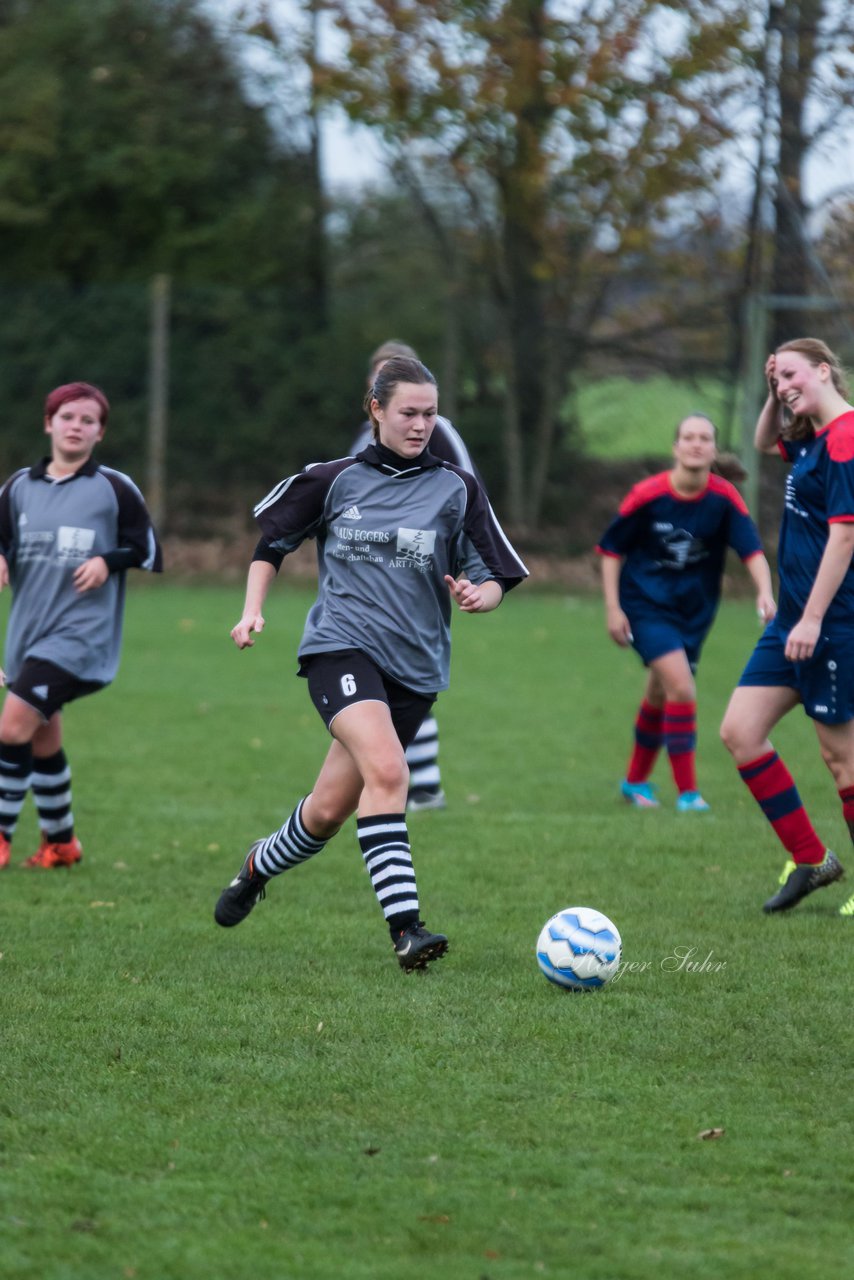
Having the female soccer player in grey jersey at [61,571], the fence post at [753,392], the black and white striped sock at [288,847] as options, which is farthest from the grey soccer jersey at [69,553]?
the fence post at [753,392]

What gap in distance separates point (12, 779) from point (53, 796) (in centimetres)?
18

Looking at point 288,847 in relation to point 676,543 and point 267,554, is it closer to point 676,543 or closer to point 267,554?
point 267,554

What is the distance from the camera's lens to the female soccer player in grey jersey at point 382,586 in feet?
16.9

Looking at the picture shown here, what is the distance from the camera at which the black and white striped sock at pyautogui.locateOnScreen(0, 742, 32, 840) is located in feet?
22.7

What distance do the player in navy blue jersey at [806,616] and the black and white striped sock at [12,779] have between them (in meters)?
2.89

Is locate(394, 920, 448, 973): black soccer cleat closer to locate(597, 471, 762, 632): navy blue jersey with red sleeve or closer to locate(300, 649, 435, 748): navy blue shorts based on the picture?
locate(300, 649, 435, 748): navy blue shorts

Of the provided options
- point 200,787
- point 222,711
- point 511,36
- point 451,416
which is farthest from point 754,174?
point 200,787

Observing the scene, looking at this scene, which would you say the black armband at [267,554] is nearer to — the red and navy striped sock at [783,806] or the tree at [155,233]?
the red and navy striped sock at [783,806]

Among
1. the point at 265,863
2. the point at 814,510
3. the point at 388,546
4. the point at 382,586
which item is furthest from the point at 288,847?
the point at 814,510

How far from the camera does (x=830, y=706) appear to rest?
579 cm

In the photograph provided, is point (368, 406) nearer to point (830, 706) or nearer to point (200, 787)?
point (830, 706)

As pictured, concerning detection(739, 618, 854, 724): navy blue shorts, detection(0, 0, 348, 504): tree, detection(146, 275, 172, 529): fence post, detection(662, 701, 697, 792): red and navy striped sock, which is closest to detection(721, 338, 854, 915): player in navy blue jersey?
detection(739, 618, 854, 724): navy blue shorts

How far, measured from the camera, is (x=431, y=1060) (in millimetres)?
4309

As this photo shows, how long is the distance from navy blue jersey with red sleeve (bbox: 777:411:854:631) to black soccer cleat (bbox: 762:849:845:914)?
861mm
